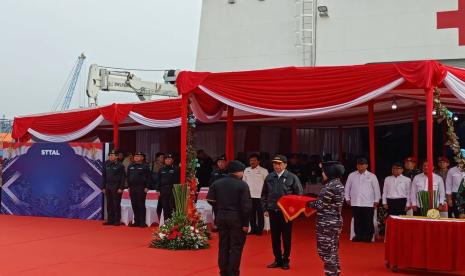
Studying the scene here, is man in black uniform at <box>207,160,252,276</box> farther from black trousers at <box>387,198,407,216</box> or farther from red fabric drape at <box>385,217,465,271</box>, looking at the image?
black trousers at <box>387,198,407,216</box>

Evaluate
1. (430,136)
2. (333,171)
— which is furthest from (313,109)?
(333,171)

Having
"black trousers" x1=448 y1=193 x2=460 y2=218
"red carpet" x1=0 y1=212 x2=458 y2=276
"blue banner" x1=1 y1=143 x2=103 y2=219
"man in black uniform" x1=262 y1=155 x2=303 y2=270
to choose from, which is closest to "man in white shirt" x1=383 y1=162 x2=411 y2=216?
"red carpet" x1=0 y1=212 x2=458 y2=276

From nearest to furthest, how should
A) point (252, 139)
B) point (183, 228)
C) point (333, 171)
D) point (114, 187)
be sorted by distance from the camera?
point (333, 171), point (183, 228), point (114, 187), point (252, 139)

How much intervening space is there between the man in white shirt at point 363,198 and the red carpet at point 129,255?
0.97 ft

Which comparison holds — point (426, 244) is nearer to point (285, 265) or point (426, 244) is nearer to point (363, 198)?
point (285, 265)

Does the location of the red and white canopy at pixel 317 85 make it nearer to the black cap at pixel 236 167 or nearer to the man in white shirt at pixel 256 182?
the man in white shirt at pixel 256 182

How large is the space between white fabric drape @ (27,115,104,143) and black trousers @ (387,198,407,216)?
6600 millimetres

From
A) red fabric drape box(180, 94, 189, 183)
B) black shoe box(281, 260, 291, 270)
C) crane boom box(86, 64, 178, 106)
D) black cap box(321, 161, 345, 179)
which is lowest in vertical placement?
black shoe box(281, 260, 291, 270)

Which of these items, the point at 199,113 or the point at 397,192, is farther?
the point at 199,113

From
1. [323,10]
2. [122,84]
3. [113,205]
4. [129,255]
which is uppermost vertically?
[323,10]

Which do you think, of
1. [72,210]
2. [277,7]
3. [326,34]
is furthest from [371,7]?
[72,210]

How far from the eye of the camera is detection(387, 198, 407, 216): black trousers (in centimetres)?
898

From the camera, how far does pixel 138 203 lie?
1108 cm

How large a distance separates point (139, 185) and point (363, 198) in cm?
440
